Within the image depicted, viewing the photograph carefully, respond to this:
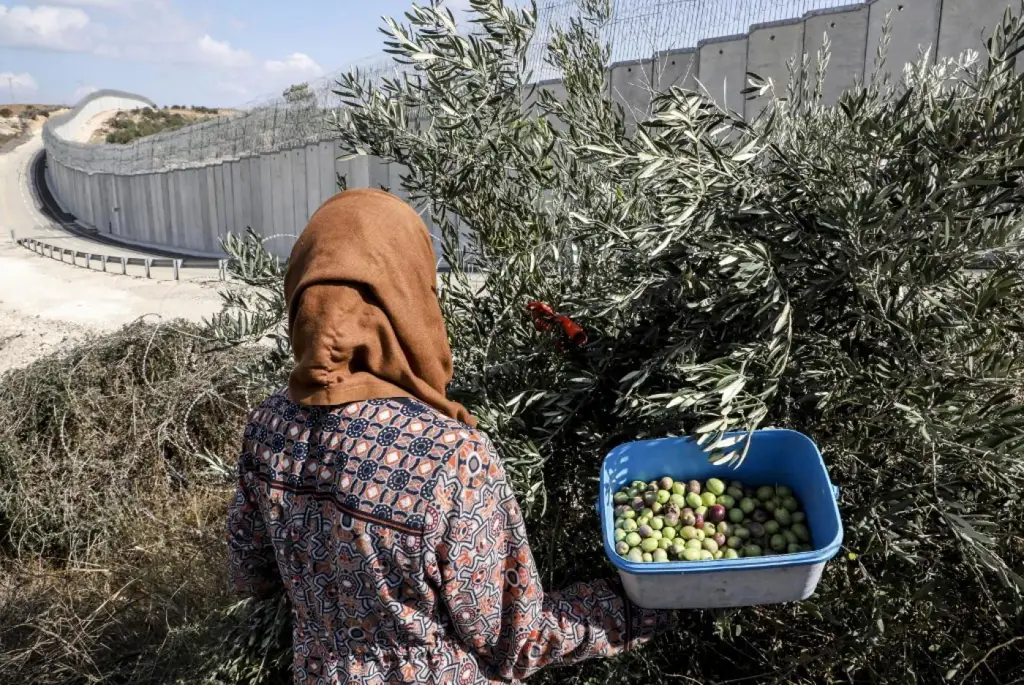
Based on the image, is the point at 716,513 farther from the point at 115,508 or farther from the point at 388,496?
the point at 115,508

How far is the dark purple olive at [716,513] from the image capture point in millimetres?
2053

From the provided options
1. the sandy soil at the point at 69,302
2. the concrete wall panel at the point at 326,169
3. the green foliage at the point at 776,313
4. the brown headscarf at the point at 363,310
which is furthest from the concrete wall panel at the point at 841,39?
the concrete wall panel at the point at 326,169

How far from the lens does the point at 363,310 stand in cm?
174

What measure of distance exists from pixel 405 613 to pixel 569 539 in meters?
1.03

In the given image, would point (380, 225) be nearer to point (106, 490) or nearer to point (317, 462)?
point (317, 462)

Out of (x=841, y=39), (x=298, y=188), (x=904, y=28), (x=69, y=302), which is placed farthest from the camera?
(x=298, y=188)

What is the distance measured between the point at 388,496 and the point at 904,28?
13.3 metres

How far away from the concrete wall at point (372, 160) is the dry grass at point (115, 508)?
61.4 inches

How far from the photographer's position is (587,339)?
2.59m

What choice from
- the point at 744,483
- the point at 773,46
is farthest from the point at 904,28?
the point at 744,483

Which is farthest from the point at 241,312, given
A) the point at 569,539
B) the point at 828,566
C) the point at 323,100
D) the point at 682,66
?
the point at 323,100

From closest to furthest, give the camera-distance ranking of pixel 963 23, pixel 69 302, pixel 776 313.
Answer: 1. pixel 776 313
2. pixel 963 23
3. pixel 69 302

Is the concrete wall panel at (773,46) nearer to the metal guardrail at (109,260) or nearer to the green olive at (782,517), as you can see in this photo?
the metal guardrail at (109,260)

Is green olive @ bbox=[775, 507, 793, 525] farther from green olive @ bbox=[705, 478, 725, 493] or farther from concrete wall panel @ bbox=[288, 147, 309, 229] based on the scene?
concrete wall panel @ bbox=[288, 147, 309, 229]
